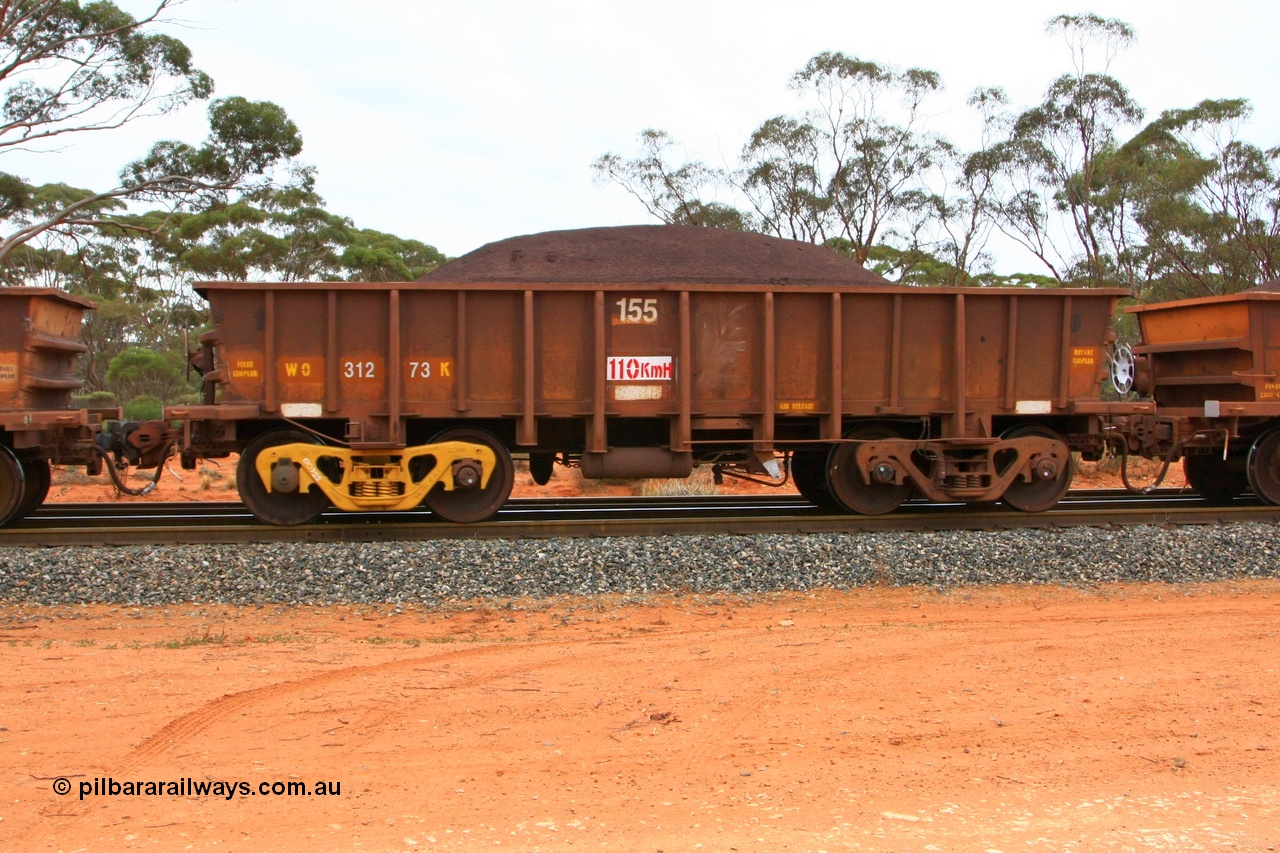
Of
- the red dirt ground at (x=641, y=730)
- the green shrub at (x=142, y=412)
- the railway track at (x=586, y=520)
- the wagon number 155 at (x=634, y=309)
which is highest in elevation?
the wagon number 155 at (x=634, y=309)

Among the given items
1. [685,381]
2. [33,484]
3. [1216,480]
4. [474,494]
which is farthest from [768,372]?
[33,484]

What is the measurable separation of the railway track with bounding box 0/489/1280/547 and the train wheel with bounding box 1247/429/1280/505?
0.17 metres

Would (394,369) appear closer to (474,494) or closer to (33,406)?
(474,494)

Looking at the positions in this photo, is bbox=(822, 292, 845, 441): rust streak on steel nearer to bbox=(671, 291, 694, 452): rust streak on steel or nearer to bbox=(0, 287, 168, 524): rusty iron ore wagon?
bbox=(671, 291, 694, 452): rust streak on steel

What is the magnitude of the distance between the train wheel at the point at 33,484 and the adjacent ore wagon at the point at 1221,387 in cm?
1109

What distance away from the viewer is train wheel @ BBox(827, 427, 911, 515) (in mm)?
10211

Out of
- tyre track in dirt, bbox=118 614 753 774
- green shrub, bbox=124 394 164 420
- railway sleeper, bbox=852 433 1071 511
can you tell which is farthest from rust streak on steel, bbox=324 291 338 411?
green shrub, bbox=124 394 164 420

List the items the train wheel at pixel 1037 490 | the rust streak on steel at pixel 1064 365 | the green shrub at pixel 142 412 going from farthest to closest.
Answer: the green shrub at pixel 142 412, the train wheel at pixel 1037 490, the rust streak on steel at pixel 1064 365

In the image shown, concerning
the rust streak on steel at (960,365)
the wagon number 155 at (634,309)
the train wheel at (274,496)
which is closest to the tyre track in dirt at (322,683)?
the wagon number 155 at (634,309)

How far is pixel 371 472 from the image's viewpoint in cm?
954

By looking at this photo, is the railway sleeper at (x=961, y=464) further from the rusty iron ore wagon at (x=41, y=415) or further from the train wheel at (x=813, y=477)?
the rusty iron ore wagon at (x=41, y=415)

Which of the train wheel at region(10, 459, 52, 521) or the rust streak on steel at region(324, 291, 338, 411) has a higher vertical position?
the rust streak on steel at region(324, 291, 338, 411)

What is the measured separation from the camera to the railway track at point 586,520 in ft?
30.1

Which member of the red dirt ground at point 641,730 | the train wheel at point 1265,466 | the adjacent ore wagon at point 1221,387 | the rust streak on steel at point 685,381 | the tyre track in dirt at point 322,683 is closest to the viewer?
the red dirt ground at point 641,730
